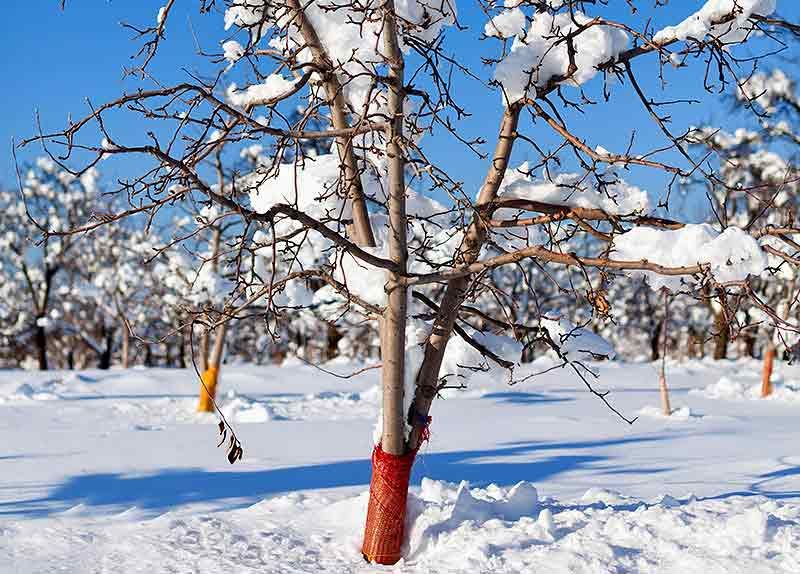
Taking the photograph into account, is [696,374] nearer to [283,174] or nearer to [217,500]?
[217,500]

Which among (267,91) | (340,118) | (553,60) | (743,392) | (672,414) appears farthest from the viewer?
Result: (743,392)

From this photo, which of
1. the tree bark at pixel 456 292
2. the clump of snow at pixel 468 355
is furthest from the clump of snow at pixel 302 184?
the clump of snow at pixel 468 355

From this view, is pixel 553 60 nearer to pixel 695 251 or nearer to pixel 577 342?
pixel 695 251

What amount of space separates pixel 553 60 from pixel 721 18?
0.85 meters

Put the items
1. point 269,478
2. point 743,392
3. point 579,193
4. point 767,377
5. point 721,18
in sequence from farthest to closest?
point 743,392
point 767,377
point 269,478
point 579,193
point 721,18

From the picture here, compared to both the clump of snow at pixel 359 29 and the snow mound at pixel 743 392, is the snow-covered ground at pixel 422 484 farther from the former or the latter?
the clump of snow at pixel 359 29

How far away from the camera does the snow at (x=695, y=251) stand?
A: 3.49 meters

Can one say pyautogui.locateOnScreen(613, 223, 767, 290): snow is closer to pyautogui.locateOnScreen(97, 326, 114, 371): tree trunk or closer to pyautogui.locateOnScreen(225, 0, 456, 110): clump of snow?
pyautogui.locateOnScreen(225, 0, 456, 110): clump of snow

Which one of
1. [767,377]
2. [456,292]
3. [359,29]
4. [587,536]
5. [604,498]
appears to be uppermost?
[359,29]

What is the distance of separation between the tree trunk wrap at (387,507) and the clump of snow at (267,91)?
2.06 meters

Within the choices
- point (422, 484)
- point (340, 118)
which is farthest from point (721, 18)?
point (422, 484)

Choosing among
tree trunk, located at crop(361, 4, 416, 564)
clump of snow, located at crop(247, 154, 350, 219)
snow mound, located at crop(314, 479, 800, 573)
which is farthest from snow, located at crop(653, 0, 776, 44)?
snow mound, located at crop(314, 479, 800, 573)

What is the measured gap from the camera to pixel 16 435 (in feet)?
32.7

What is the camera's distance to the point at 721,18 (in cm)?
407
